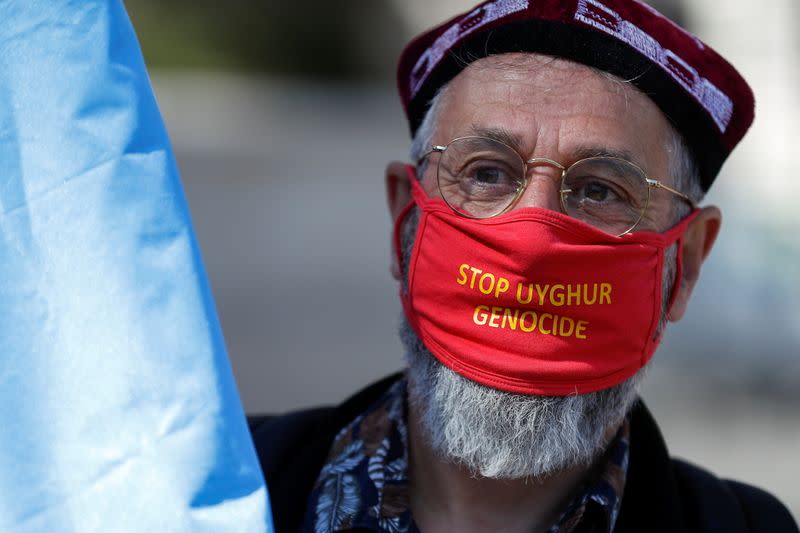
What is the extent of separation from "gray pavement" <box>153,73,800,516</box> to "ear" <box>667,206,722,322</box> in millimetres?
4234

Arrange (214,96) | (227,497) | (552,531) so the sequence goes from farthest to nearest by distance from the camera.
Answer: (214,96) → (552,531) → (227,497)

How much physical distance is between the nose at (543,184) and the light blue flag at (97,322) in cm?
86

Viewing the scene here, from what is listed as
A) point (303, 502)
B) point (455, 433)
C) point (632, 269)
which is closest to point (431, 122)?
point (632, 269)

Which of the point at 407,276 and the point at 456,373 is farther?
the point at 407,276

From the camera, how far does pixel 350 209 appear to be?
14.5m

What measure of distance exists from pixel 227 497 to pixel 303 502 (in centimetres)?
73

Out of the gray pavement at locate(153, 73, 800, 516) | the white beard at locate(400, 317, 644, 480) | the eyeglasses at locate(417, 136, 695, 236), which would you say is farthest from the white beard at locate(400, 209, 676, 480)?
the gray pavement at locate(153, 73, 800, 516)

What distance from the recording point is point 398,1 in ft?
73.9

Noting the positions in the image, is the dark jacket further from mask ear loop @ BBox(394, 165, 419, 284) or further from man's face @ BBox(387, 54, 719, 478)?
mask ear loop @ BBox(394, 165, 419, 284)

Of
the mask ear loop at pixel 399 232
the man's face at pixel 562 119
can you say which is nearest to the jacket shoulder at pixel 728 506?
the man's face at pixel 562 119

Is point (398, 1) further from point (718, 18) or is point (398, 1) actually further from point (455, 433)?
point (455, 433)

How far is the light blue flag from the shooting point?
1.44m

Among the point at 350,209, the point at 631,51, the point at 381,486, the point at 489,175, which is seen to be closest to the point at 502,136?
the point at 489,175

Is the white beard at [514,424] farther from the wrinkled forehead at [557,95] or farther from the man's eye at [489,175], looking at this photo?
the wrinkled forehead at [557,95]
